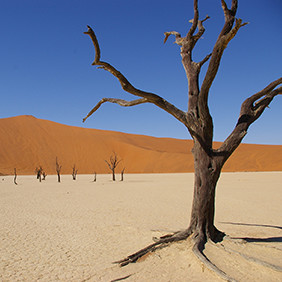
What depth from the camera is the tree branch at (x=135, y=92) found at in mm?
4324

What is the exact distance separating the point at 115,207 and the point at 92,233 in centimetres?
463

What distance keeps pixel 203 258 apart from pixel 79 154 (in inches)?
2587

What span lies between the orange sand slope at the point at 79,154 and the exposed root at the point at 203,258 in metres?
52.0

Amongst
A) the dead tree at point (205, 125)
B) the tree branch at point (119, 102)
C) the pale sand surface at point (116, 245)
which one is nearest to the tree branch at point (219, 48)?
the dead tree at point (205, 125)

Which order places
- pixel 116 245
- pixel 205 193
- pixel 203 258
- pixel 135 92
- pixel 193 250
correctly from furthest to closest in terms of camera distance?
pixel 116 245, pixel 205 193, pixel 135 92, pixel 193 250, pixel 203 258

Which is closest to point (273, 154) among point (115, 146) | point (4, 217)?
point (115, 146)

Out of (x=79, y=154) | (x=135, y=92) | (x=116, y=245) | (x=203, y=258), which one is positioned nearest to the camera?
(x=203, y=258)

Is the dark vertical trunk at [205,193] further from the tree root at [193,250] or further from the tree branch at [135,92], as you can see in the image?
the tree branch at [135,92]

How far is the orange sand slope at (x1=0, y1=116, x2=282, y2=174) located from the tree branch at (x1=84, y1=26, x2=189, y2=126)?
51947 millimetres

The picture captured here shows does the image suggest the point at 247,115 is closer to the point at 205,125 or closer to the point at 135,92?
the point at 205,125

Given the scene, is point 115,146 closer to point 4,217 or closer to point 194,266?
point 4,217

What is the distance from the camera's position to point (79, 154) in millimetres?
67938

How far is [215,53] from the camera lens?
4.90 meters

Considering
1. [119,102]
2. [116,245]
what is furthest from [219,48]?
[116,245]
